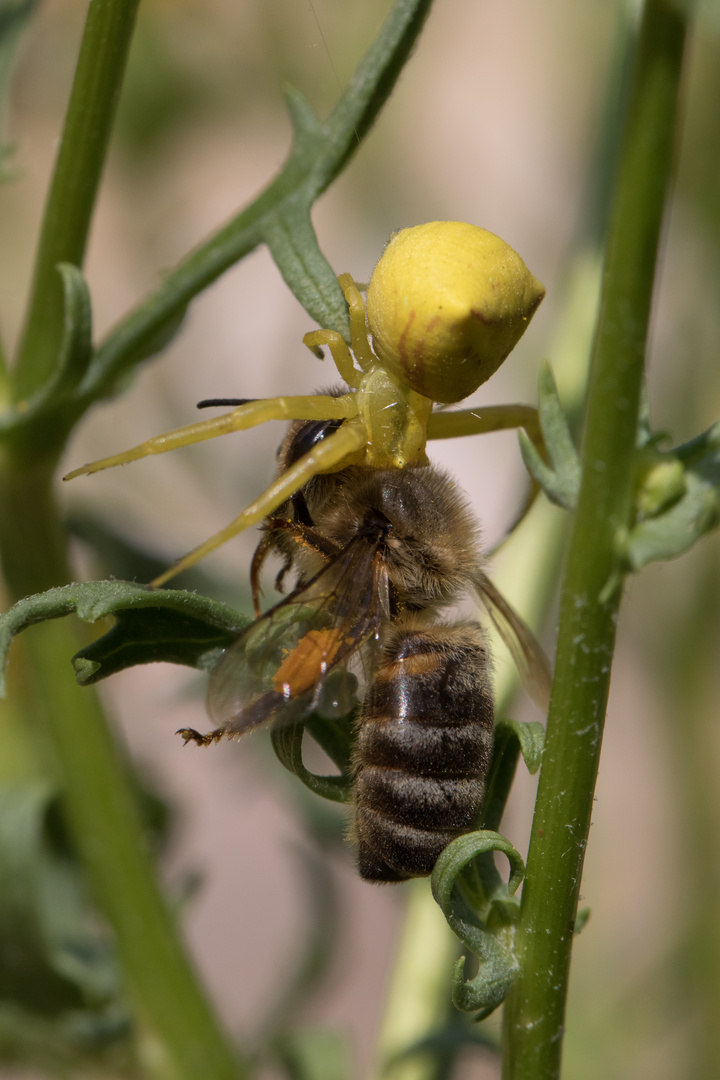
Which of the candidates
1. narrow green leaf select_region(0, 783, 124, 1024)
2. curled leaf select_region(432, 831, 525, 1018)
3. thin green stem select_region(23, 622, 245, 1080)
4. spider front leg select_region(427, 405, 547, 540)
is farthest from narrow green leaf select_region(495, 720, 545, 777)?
narrow green leaf select_region(0, 783, 124, 1024)

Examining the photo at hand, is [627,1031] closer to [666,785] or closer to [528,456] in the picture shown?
[666,785]

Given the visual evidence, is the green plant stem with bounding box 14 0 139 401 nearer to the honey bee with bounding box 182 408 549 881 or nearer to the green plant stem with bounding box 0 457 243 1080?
the green plant stem with bounding box 0 457 243 1080

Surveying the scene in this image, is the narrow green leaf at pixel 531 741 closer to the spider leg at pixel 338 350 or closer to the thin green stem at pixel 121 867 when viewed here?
the spider leg at pixel 338 350

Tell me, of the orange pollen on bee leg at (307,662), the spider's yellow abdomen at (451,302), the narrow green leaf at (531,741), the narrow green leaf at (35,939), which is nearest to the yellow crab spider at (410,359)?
the spider's yellow abdomen at (451,302)

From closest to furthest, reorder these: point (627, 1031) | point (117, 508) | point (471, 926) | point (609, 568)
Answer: point (609, 568) < point (471, 926) < point (117, 508) < point (627, 1031)

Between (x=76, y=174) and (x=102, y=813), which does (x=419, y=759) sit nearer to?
(x=102, y=813)

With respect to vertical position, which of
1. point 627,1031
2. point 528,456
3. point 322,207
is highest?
point 322,207

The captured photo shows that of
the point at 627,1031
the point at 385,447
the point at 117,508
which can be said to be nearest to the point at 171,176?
the point at 117,508

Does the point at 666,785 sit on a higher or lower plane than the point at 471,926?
lower

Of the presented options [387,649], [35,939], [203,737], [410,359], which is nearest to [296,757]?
[203,737]
